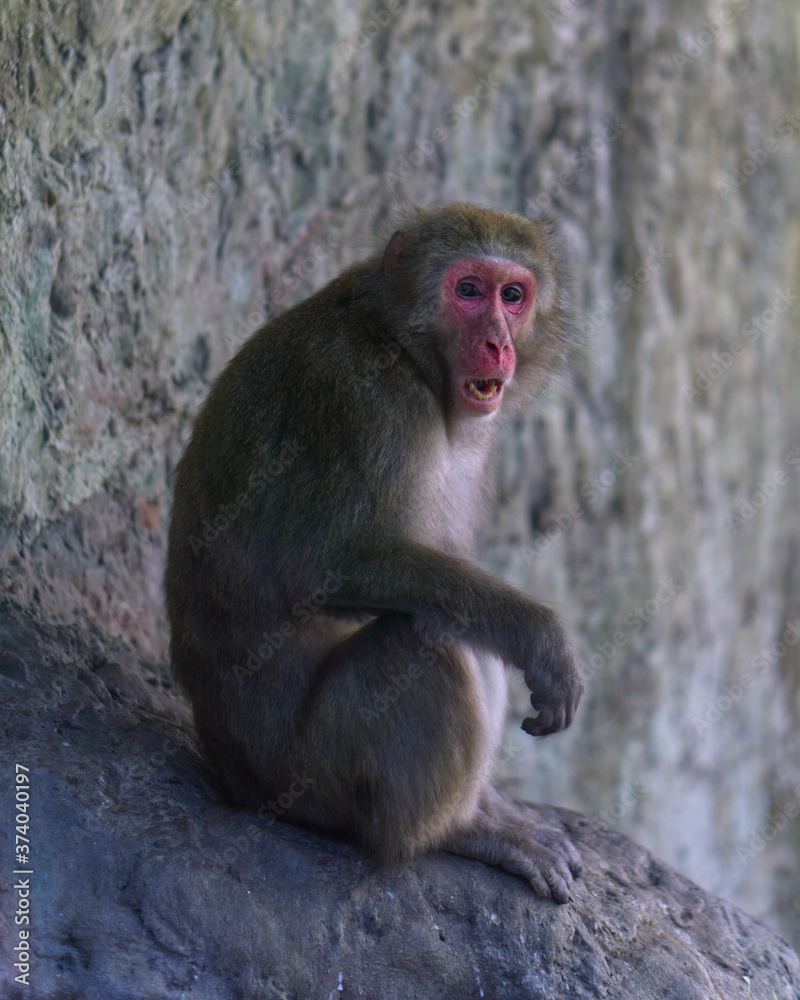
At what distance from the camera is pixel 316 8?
217 inches

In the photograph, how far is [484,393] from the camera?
3660 millimetres

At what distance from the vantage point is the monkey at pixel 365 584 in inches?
131

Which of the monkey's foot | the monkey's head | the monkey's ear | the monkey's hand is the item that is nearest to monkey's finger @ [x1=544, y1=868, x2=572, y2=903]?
the monkey's foot

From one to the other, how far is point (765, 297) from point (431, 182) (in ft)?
7.92

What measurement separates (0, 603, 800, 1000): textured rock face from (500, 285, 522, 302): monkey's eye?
73.8 inches

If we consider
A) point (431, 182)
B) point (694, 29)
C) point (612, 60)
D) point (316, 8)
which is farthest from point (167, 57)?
point (694, 29)

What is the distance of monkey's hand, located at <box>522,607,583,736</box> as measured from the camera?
333 centimetres

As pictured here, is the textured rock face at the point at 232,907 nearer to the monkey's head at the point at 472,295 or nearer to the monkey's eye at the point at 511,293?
the monkey's head at the point at 472,295

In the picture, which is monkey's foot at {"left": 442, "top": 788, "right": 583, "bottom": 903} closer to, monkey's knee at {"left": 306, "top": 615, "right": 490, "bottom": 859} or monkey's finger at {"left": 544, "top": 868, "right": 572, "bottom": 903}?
monkey's finger at {"left": 544, "top": 868, "right": 572, "bottom": 903}

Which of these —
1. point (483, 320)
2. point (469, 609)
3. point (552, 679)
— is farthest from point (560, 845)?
point (483, 320)

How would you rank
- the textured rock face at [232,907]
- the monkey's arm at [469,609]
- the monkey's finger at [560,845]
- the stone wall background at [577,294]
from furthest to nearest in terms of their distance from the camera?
the stone wall background at [577,294]
the monkey's finger at [560,845]
the monkey's arm at [469,609]
the textured rock face at [232,907]

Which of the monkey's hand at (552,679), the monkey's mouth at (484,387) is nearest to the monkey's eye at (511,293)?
the monkey's mouth at (484,387)

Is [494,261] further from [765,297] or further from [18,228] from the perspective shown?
[765,297]

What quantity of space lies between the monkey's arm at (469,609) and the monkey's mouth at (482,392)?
0.56 metres
